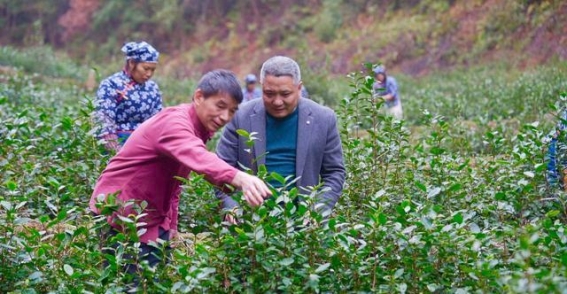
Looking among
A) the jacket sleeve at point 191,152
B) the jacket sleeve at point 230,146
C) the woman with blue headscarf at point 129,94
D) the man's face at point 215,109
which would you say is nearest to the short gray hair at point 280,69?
the jacket sleeve at point 230,146

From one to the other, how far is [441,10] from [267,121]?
2423 cm

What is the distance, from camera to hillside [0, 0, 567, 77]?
22672mm

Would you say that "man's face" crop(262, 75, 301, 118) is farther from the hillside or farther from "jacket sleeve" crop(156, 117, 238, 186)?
the hillside

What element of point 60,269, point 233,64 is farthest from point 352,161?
point 233,64

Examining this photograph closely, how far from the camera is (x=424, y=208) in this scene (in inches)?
126

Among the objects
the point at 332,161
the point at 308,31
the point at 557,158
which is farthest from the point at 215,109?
the point at 308,31

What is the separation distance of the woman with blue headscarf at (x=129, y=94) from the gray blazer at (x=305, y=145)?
1867mm

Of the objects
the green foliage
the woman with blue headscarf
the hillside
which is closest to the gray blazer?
the woman with blue headscarf

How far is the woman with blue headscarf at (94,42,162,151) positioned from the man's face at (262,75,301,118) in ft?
6.79

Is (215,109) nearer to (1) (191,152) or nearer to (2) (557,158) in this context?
(1) (191,152)

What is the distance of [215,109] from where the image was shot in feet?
11.2

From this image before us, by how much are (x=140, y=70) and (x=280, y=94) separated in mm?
A: 2259

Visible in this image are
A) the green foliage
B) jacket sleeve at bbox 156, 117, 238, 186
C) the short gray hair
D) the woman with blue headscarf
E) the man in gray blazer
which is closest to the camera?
jacket sleeve at bbox 156, 117, 238, 186

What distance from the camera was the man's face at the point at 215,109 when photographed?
339cm
